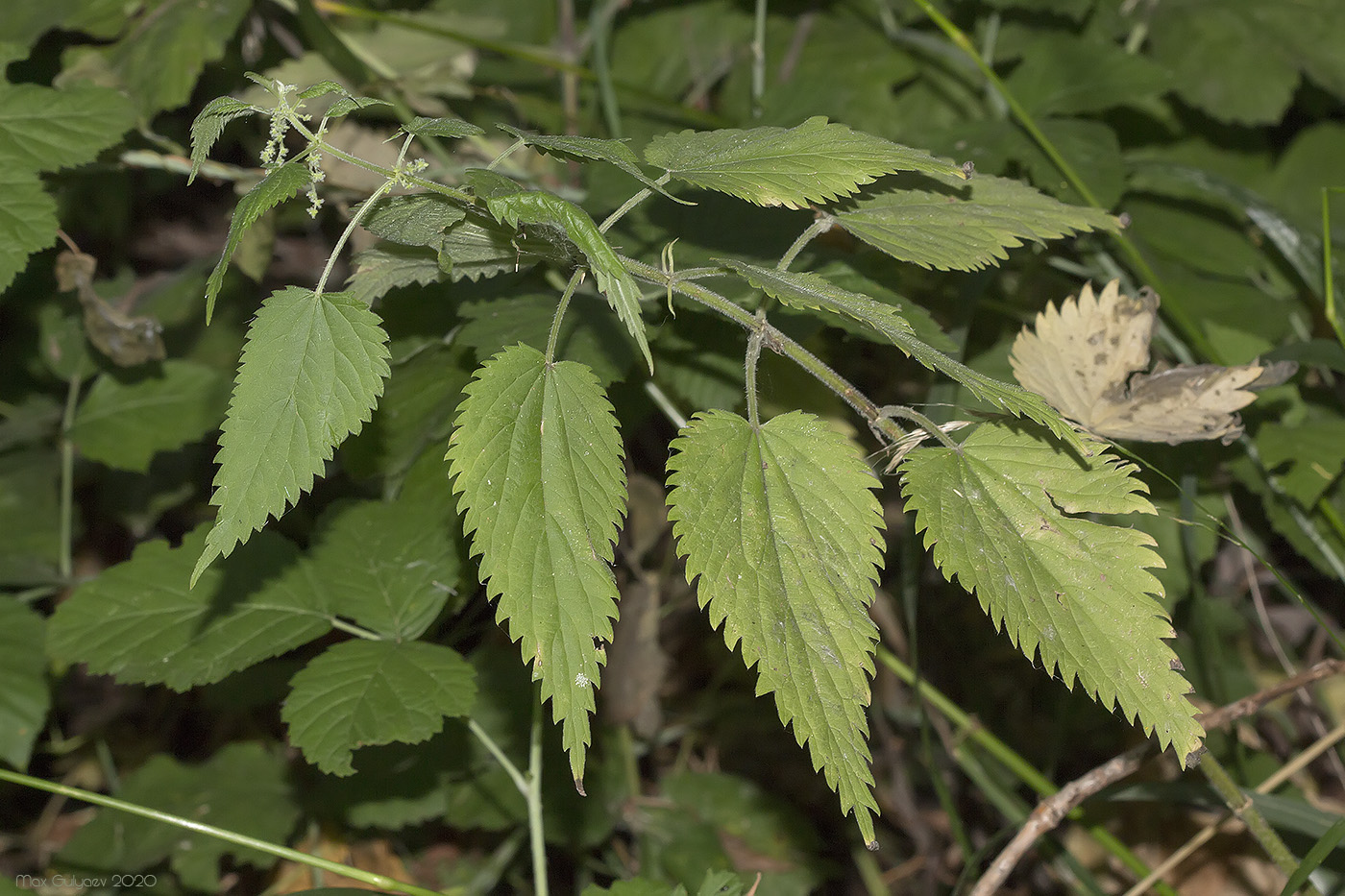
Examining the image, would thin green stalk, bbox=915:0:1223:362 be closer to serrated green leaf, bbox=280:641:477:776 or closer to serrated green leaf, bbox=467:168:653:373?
serrated green leaf, bbox=467:168:653:373

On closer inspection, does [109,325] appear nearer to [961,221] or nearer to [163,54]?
[163,54]

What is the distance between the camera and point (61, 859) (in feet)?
6.16

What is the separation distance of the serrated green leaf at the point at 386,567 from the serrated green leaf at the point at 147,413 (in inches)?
17.0

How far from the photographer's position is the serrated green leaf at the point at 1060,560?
→ 0.94 metres

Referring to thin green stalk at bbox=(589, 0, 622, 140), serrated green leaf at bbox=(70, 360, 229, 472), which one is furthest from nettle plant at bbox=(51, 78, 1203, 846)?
thin green stalk at bbox=(589, 0, 622, 140)

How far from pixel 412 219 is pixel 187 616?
0.80m

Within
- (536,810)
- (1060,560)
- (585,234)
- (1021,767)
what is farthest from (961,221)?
(536,810)

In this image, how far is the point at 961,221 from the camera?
1245 mm

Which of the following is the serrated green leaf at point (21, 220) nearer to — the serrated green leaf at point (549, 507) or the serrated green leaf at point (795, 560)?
the serrated green leaf at point (549, 507)

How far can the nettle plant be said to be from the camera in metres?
0.91

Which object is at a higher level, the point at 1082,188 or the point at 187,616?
the point at 1082,188

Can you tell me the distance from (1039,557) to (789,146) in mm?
548

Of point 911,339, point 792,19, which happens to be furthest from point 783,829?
point 792,19

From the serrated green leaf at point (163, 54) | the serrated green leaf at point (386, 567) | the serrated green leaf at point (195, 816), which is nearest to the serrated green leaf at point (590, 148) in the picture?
the serrated green leaf at point (386, 567)
